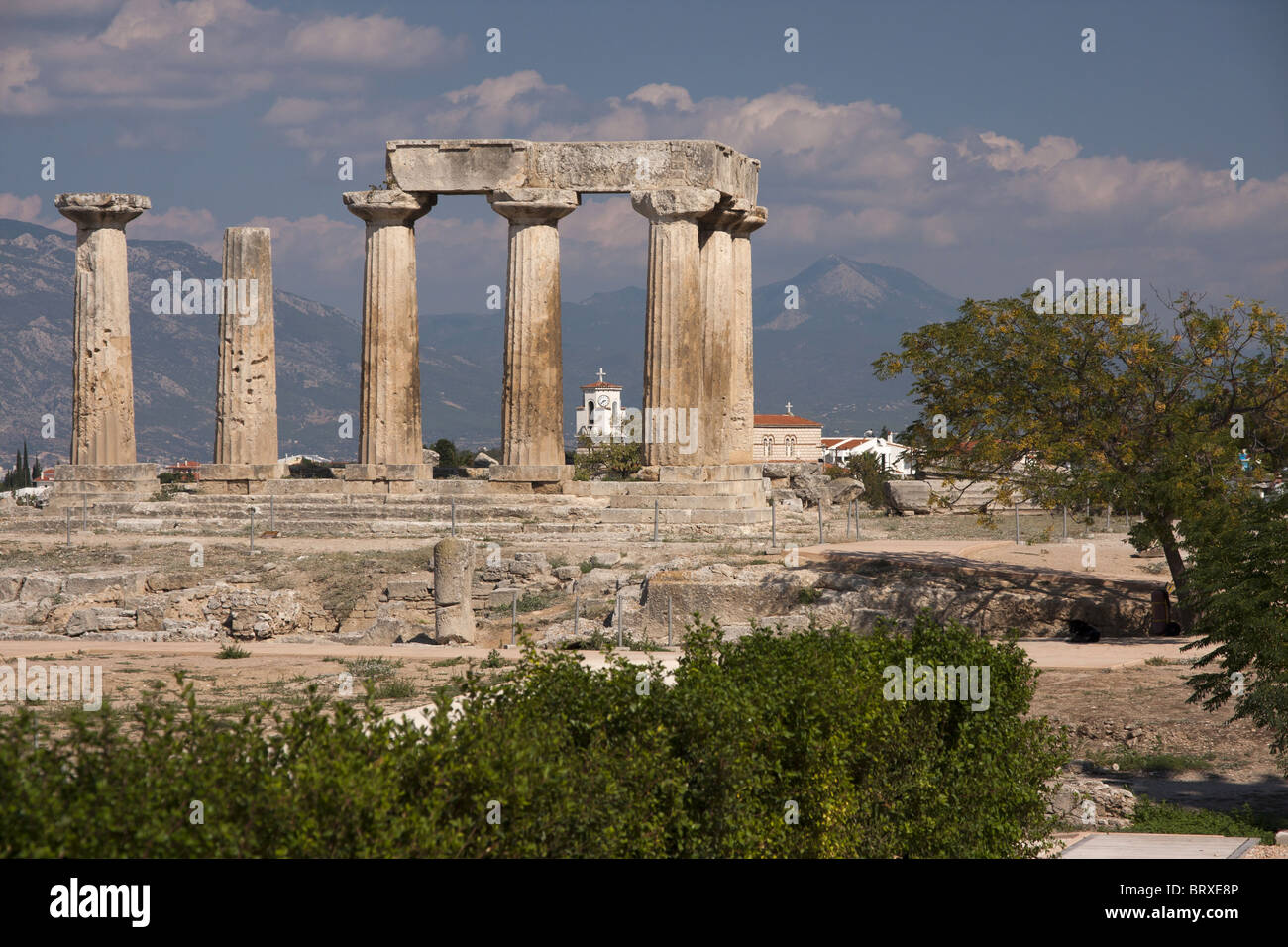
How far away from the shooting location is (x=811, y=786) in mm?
9992

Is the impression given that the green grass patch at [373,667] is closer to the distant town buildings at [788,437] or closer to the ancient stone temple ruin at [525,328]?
the ancient stone temple ruin at [525,328]

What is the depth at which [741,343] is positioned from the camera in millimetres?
35812

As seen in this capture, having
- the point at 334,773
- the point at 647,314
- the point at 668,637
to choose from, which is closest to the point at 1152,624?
the point at 668,637

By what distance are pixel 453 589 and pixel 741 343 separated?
15.0m

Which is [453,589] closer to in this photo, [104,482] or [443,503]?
[443,503]

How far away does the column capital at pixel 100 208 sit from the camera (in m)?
35.4

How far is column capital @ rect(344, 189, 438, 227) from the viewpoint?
32.9 m

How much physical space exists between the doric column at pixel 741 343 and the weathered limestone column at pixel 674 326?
1.75 metres

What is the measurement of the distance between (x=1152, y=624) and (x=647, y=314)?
13554 millimetres

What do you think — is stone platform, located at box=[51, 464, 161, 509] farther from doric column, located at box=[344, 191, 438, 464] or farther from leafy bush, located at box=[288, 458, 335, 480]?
doric column, located at box=[344, 191, 438, 464]

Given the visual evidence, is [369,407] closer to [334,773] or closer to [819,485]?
[819,485]

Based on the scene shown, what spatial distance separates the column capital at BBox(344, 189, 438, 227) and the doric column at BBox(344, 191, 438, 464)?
2cm

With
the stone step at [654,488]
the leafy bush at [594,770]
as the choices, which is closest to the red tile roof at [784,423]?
the stone step at [654,488]

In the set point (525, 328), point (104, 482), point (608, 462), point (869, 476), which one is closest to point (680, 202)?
point (525, 328)
